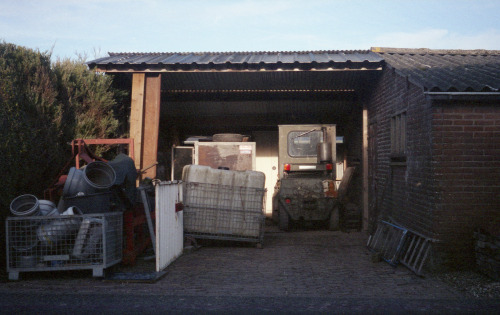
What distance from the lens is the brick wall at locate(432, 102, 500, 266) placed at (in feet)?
21.5

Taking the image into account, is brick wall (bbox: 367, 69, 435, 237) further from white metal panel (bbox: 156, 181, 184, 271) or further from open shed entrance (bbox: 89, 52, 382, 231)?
white metal panel (bbox: 156, 181, 184, 271)

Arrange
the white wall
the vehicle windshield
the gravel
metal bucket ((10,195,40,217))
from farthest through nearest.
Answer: the white wall
the vehicle windshield
metal bucket ((10,195,40,217))
the gravel

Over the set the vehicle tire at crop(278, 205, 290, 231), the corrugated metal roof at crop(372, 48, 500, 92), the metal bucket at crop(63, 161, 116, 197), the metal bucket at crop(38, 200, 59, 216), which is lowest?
the vehicle tire at crop(278, 205, 290, 231)

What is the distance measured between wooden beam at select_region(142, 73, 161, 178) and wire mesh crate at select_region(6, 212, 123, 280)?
10.8 ft

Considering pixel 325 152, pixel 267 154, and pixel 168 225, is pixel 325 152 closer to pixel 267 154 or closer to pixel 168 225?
pixel 267 154

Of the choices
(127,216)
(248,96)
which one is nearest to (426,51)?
(248,96)

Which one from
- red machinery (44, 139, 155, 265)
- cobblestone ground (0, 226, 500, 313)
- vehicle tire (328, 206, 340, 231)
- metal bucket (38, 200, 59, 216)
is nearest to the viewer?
cobblestone ground (0, 226, 500, 313)

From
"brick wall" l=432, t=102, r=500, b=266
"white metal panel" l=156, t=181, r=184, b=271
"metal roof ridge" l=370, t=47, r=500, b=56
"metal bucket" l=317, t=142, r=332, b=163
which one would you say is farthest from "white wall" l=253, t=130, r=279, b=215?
"brick wall" l=432, t=102, r=500, b=266

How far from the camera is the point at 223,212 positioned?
28.7ft

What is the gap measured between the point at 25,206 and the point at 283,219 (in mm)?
6162

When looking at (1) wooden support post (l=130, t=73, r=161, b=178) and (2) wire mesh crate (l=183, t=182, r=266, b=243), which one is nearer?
(2) wire mesh crate (l=183, t=182, r=266, b=243)

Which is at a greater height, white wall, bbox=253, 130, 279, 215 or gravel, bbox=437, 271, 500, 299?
white wall, bbox=253, 130, 279, 215

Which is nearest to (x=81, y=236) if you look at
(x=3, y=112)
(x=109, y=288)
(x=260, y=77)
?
(x=109, y=288)

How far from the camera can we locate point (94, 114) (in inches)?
363
